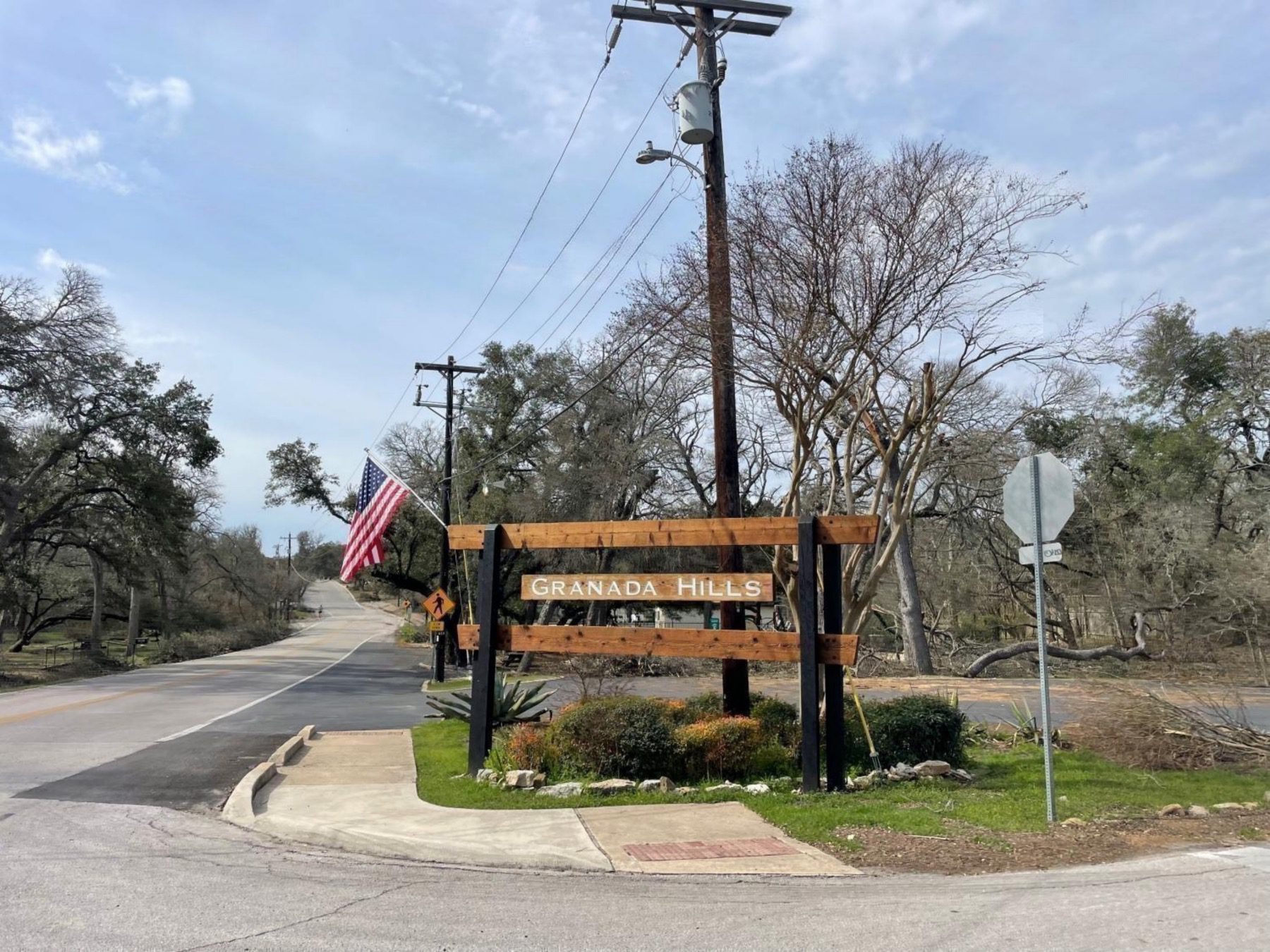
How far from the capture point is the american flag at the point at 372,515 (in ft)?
65.4

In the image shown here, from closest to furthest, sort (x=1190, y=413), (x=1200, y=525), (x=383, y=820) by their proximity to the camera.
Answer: (x=383, y=820) → (x=1200, y=525) → (x=1190, y=413)

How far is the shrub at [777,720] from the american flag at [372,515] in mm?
11001

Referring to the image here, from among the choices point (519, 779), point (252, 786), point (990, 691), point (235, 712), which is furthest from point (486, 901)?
point (990, 691)

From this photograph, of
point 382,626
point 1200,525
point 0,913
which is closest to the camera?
point 0,913

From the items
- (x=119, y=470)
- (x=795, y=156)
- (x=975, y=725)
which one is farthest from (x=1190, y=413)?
(x=119, y=470)

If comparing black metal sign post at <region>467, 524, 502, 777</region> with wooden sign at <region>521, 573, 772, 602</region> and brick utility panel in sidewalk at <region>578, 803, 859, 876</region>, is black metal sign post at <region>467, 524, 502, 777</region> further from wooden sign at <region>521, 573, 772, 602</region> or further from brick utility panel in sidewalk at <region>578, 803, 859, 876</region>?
brick utility panel in sidewalk at <region>578, 803, 859, 876</region>

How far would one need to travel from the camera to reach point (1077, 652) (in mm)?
28031

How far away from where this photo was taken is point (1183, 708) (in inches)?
415

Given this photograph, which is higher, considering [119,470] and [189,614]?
[119,470]

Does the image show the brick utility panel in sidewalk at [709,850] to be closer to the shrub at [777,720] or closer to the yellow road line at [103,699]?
the shrub at [777,720]

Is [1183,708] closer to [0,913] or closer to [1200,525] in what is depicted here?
[0,913]

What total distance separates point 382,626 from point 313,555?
144 ft

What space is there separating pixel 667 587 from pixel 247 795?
15.6ft

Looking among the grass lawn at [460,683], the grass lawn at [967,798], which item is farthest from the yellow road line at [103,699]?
the grass lawn at [967,798]
